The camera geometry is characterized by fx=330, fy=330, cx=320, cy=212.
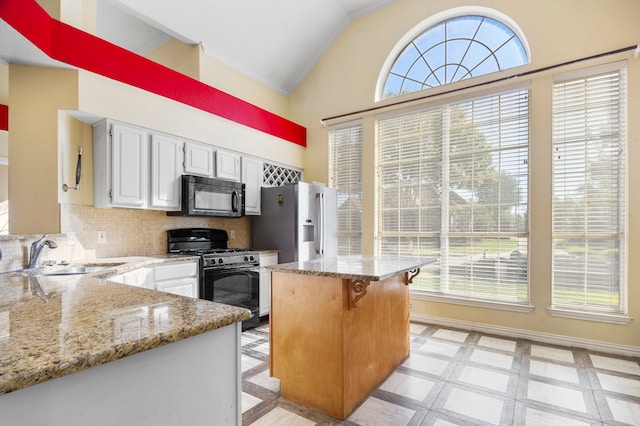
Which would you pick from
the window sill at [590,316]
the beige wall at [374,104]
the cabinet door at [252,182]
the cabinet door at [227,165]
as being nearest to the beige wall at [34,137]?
the beige wall at [374,104]

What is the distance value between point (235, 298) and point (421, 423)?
2.25 metres

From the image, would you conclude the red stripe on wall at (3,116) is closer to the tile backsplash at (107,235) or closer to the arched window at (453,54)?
the tile backsplash at (107,235)

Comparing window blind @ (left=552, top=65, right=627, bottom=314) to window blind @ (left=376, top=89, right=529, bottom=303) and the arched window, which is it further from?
the arched window

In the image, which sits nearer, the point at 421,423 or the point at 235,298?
the point at 421,423

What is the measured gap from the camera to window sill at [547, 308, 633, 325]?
3.03 m

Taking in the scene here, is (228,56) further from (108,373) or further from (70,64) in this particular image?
(108,373)

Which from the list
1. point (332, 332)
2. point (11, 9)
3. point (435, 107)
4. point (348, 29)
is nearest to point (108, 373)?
point (332, 332)

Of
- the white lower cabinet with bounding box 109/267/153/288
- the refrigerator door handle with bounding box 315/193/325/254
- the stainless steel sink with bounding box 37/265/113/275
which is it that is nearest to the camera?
the stainless steel sink with bounding box 37/265/113/275

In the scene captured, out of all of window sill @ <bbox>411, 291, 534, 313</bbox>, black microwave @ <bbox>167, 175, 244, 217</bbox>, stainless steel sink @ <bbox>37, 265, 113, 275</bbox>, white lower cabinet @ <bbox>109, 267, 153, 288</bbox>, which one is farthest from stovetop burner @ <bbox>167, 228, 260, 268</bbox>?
window sill @ <bbox>411, 291, 534, 313</bbox>

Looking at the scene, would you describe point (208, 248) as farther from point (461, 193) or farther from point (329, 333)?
point (461, 193)

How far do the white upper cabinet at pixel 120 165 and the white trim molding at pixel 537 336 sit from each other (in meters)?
3.39

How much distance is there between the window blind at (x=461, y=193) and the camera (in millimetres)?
3518

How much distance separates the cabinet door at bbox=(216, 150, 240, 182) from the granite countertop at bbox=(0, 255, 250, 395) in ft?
8.37

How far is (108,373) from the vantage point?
2.32 feet
